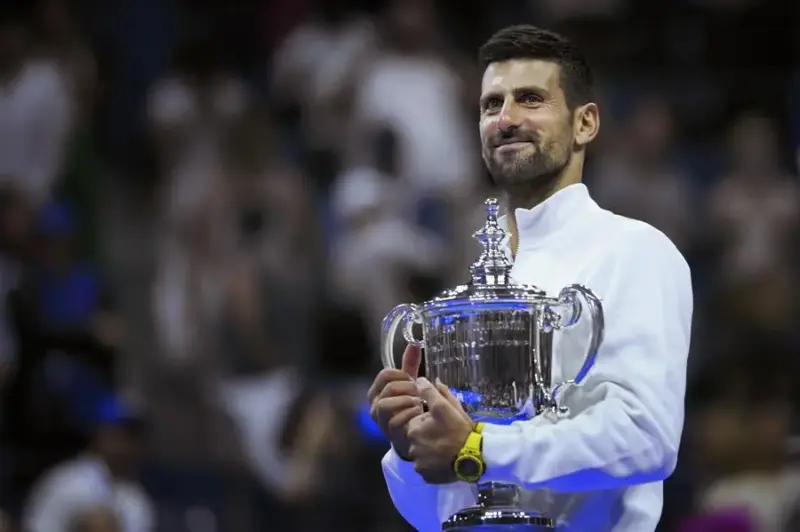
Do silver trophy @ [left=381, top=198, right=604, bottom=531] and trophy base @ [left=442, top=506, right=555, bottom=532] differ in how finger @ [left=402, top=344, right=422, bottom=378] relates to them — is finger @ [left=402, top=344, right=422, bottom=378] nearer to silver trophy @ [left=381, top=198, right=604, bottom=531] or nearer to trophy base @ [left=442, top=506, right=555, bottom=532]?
silver trophy @ [left=381, top=198, right=604, bottom=531]

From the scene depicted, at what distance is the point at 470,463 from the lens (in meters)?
2.48

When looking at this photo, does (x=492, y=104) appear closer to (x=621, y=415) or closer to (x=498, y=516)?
(x=621, y=415)

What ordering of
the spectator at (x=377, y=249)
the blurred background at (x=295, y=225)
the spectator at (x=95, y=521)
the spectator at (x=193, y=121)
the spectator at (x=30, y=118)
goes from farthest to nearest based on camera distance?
the spectator at (x=30, y=118), the spectator at (x=193, y=121), the spectator at (x=377, y=249), the blurred background at (x=295, y=225), the spectator at (x=95, y=521)

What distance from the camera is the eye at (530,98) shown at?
2.79 metres

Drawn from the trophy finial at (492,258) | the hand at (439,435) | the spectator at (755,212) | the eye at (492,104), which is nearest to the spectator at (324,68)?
the spectator at (755,212)

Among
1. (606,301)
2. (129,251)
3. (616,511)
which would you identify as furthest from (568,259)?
(129,251)

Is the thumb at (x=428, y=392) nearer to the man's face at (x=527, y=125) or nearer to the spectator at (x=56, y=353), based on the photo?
the man's face at (x=527, y=125)

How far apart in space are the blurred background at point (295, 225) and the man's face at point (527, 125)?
147 inches

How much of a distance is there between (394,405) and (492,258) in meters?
0.33

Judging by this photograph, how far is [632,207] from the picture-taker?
24.4 ft

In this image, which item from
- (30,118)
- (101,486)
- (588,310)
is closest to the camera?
(588,310)

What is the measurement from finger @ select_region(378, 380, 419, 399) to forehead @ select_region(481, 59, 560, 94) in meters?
0.60

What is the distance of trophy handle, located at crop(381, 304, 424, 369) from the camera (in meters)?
2.66

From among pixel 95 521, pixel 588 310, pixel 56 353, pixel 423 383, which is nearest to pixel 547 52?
pixel 588 310
